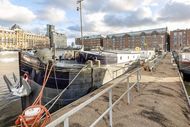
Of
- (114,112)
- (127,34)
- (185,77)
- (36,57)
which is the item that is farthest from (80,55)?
(127,34)

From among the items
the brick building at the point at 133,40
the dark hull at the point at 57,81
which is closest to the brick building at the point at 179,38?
the brick building at the point at 133,40

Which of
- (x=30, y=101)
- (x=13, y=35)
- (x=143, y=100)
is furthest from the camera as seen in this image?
(x=13, y=35)

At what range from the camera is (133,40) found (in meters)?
150

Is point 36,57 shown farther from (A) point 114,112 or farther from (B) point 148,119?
(B) point 148,119

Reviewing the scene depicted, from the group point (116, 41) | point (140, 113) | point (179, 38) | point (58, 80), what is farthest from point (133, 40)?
point (140, 113)

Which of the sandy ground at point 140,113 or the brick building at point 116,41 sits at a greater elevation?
the brick building at point 116,41

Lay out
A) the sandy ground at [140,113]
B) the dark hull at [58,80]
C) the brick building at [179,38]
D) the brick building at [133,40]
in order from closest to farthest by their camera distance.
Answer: the sandy ground at [140,113]
the dark hull at [58,80]
the brick building at [133,40]
the brick building at [179,38]

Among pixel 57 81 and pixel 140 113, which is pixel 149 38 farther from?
pixel 140 113

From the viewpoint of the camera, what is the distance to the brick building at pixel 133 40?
137875 mm

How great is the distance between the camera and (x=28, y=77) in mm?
13977

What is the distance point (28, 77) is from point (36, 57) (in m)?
1.37

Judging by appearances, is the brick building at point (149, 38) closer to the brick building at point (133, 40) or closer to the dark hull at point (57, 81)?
the brick building at point (133, 40)

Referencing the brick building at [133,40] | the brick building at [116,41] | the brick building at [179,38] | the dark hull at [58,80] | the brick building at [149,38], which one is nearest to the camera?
the dark hull at [58,80]

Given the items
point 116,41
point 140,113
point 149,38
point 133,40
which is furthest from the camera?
point 116,41
